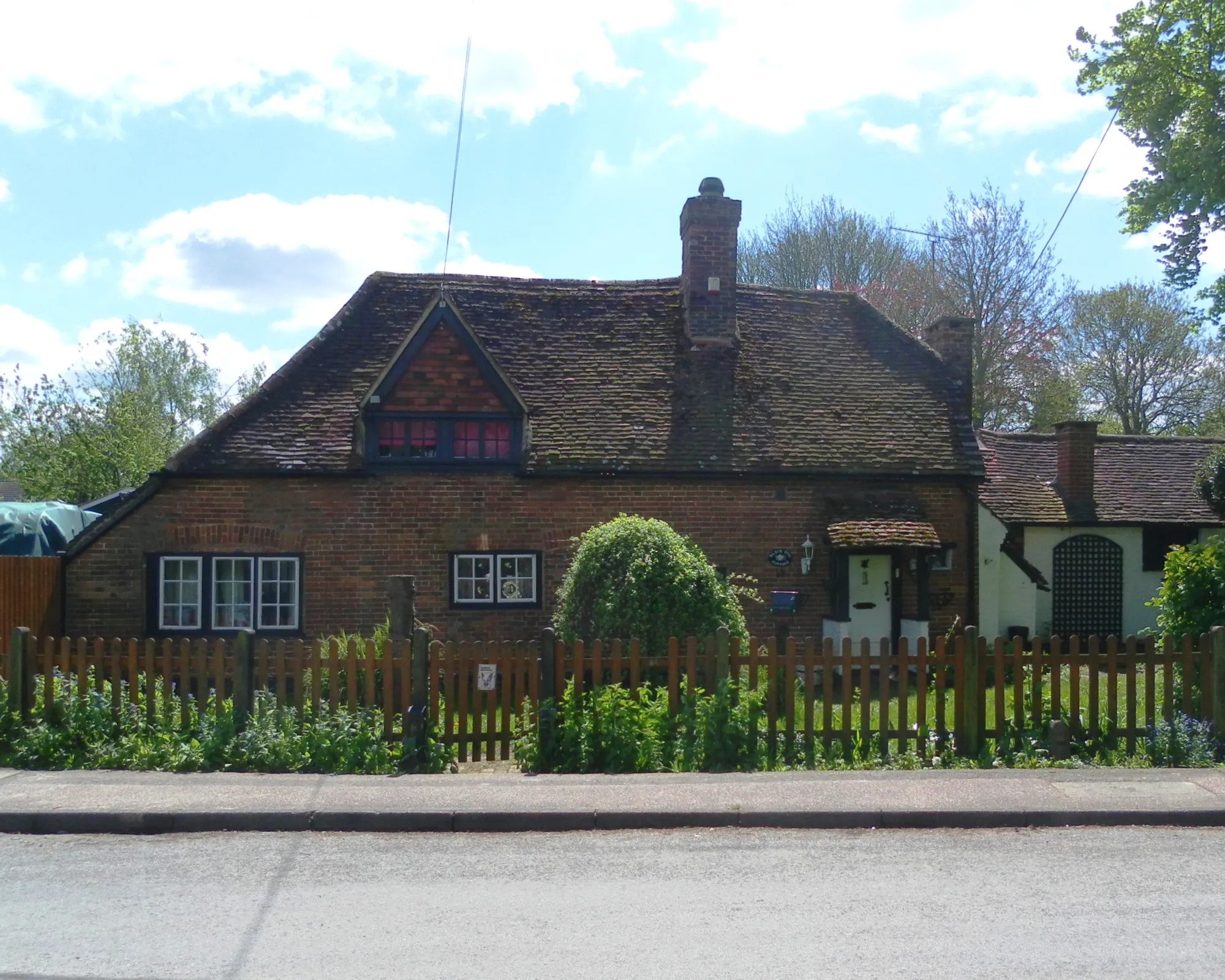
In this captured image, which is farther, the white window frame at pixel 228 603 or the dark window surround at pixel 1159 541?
the dark window surround at pixel 1159 541

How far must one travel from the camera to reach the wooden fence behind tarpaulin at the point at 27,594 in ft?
48.4

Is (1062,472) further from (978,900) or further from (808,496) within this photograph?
(978,900)

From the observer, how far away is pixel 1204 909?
586 centimetres

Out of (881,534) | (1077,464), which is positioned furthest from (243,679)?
(1077,464)

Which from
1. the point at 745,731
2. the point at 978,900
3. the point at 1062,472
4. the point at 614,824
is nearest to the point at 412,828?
the point at 614,824

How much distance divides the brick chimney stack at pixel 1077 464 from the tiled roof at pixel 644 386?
22.0 ft

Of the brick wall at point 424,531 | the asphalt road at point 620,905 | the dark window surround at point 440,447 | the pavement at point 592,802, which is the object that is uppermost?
the dark window surround at point 440,447

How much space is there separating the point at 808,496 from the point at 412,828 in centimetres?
1016

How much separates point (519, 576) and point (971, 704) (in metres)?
8.03

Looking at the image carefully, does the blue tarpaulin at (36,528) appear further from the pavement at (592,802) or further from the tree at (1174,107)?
the tree at (1174,107)

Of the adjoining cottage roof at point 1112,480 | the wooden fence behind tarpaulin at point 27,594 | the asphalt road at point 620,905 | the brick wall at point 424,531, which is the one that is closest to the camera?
the asphalt road at point 620,905

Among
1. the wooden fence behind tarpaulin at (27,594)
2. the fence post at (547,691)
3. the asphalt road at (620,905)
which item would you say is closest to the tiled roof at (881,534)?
the fence post at (547,691)

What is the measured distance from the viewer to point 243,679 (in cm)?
948

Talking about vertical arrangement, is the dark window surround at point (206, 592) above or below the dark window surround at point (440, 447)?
below
